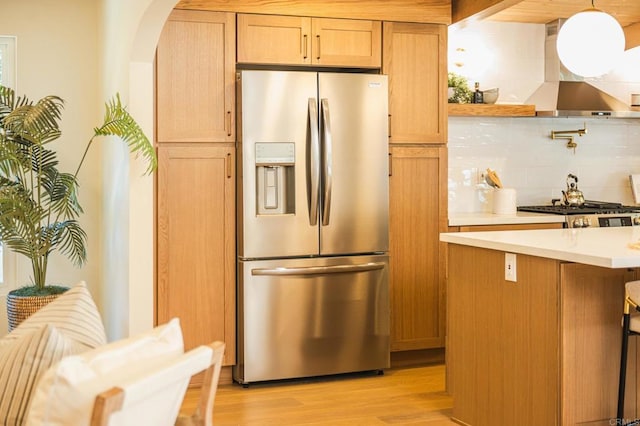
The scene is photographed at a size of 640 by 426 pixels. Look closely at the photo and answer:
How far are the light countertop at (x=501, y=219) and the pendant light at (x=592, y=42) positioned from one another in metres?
2.00

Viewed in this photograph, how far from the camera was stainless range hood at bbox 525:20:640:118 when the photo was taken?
577cm

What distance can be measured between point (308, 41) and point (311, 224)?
1087mm

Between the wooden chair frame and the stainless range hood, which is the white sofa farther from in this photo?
the stainless range hood

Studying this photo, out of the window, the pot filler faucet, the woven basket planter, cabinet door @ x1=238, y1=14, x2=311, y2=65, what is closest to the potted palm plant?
the woven basket planter

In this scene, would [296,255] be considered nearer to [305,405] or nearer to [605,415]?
[305,405]

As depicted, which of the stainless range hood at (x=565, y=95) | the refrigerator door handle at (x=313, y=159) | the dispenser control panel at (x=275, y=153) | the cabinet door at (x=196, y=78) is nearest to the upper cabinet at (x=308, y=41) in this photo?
the cabinet door at (x=196, y=78)

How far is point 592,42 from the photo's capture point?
10.2 feet

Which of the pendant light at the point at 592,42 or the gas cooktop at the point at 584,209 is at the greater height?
the pendant light at the point at 592,42

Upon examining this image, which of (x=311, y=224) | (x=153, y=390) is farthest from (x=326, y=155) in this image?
(x=153, y=390)

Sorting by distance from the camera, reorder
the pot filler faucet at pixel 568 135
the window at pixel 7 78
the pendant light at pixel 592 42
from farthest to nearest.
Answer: the pot filler faucet at pixel 568 135
the window at pixel 7 78
the pendant light at pixel 592 42

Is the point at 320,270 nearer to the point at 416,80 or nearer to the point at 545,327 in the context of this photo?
the point at 416,80

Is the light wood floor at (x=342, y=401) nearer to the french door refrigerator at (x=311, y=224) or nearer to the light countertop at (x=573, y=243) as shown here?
the french door refrigerator at (x=311, y=224)

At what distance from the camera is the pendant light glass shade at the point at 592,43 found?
3.12 m

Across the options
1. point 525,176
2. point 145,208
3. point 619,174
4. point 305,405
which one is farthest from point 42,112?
point 619,174
